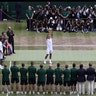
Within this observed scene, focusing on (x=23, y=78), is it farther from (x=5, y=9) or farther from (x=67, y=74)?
(x=5, y=9)

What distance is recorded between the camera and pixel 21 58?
27453 millimetres

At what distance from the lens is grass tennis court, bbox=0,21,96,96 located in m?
27.2

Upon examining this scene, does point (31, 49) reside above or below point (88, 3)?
below

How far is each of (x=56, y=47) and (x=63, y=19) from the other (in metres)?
4.07

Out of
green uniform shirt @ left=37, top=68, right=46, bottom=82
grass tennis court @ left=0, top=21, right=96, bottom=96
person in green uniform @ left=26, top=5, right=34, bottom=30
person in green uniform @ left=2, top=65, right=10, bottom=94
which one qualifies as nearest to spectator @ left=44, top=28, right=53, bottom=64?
grass tennis court @ left=0, top=21, right=96, bottom=96

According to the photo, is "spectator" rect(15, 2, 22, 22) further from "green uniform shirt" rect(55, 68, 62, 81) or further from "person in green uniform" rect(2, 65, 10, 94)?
"green uniform shirt" rect(55, 68, 62, 81)

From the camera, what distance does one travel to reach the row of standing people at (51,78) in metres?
22.4

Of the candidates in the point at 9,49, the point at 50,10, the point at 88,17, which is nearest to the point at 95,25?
the point at 88,17

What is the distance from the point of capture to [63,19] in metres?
33.8

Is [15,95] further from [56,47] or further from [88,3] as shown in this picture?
[88,3]

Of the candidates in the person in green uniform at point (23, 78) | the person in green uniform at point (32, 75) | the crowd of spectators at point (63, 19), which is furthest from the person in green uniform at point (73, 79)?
the crowd of spectators at point (63, 19)

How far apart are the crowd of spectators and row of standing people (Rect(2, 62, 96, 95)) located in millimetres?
11173

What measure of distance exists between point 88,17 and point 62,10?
5.92ft

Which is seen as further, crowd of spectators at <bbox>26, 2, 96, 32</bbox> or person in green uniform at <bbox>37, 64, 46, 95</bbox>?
crowd of spectators at <bbox>26, 2, 96, 32</bbox>
